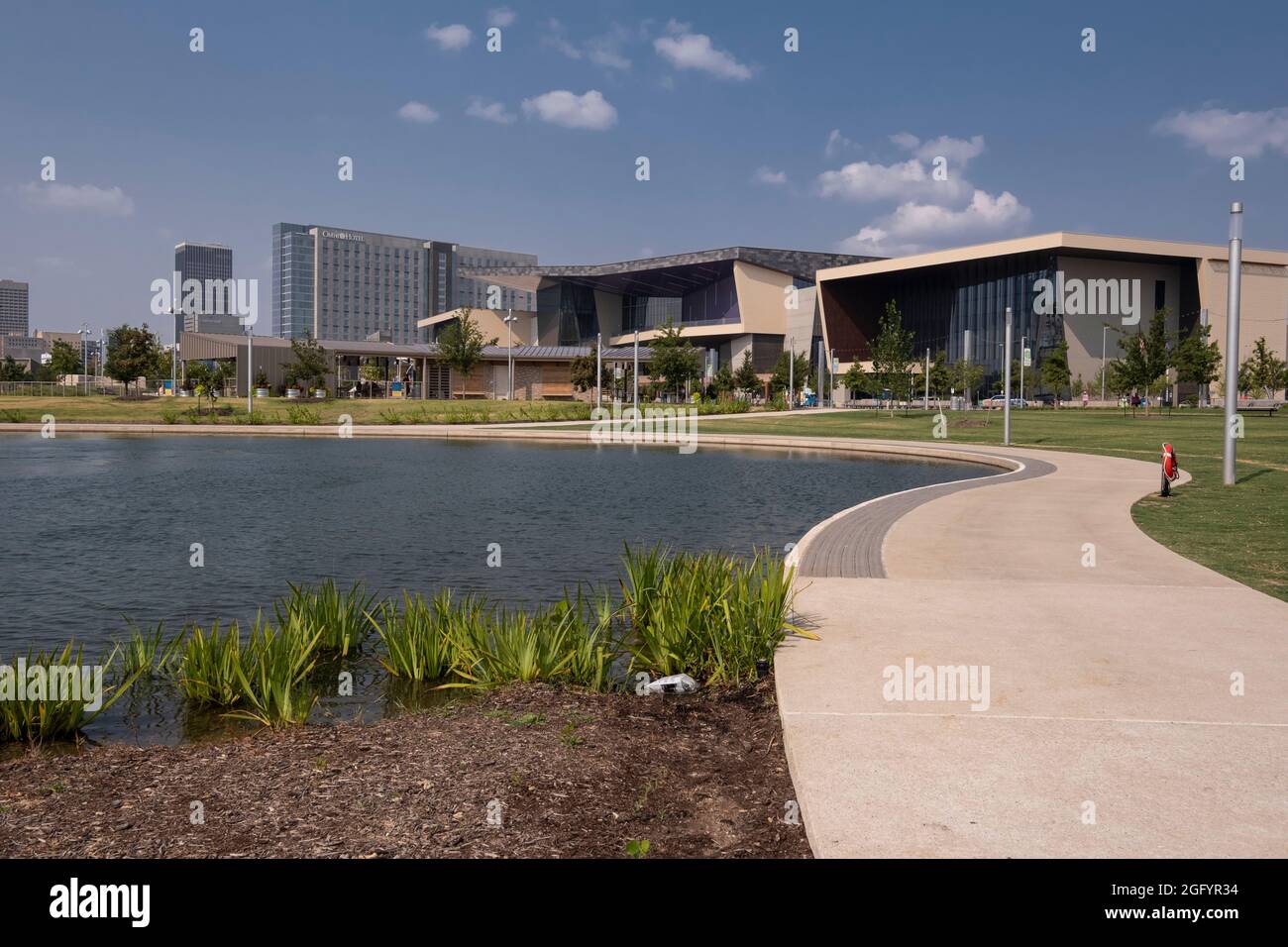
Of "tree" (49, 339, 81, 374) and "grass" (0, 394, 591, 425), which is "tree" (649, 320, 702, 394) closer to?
"grass" (0, 394, 591, 425)

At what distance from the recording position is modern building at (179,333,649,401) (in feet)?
276

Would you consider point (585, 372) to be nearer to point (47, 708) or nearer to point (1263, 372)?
point (1263, 372)

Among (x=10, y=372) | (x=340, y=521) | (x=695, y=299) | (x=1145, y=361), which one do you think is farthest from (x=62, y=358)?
(x=340, y=521)

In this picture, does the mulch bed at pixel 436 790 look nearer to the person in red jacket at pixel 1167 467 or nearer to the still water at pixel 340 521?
the still water at pixel 340 521

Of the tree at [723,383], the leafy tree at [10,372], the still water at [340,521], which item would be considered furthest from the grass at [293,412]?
the leafy tree at [10,372]

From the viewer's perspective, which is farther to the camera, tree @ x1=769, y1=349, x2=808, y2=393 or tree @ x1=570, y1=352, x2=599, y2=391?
tree @ x1=769, y1=349, x2=808, y2=393

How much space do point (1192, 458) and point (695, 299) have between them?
10537cm

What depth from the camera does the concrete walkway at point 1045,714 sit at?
14.8 feet

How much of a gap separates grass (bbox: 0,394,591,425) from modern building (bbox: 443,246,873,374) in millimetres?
45959

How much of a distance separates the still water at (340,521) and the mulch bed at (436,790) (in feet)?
5.50

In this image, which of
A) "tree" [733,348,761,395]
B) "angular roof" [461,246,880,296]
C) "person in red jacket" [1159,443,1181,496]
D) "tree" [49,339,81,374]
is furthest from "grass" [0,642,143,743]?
"angular roof" [461,246,880,296]

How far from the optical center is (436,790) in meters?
5.09
